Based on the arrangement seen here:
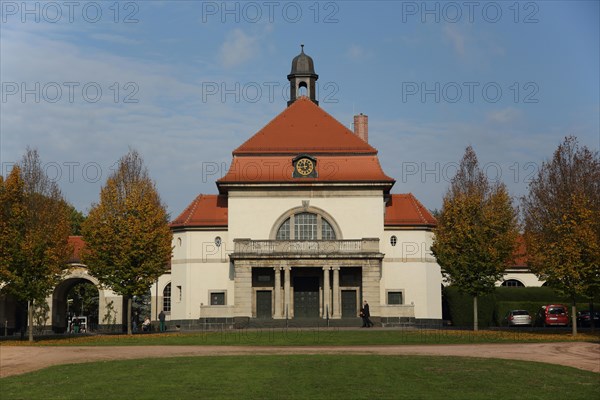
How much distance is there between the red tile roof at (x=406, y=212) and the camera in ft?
197

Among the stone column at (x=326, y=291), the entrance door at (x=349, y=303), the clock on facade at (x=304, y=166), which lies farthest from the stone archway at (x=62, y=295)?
the entrance door at (x=349, y=303)

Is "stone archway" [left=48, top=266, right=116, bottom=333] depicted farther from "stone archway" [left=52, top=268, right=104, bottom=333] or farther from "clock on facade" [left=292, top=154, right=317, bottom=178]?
"clock on facade" [left=292, top=154, right=317, bottom=178]

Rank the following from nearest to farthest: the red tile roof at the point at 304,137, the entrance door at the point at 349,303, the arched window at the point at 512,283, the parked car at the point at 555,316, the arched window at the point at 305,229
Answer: the parked car at the point at 555,316 < the entrance door at the point at 349,303 < the arched window at the point at 305,229 < the red tile roof at the point at 304,137 < the arched window at the point at 512,283

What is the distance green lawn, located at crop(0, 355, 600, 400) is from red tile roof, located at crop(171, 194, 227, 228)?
104 ft

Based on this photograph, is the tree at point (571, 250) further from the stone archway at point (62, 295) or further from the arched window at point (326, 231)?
the stone archway at point (62, 295)

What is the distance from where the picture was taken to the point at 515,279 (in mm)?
73438

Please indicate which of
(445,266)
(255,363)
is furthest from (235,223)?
(255,363)

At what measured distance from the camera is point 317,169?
2359 inches

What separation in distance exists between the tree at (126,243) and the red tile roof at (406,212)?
58.4ft

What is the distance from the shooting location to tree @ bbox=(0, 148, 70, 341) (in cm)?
4234

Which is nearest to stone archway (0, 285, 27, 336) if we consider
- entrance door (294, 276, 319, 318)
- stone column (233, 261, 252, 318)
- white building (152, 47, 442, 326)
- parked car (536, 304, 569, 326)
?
white building (152, 47, 442, 326)

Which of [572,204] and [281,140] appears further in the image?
[281,140]

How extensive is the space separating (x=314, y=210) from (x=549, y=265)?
68.0 feet

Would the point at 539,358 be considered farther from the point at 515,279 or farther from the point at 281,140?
the point at 515,279
